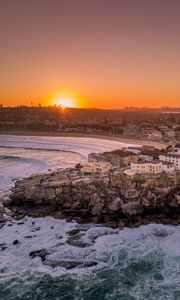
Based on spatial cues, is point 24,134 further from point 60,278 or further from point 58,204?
point 60,278

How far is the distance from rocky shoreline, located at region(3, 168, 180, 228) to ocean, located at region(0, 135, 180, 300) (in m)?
1.01

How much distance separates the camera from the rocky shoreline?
2536 cm

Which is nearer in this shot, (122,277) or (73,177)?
(122,277)

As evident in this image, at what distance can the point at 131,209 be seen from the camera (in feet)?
83.6

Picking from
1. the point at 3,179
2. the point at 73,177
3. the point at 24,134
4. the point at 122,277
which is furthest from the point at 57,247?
the point at 24,134

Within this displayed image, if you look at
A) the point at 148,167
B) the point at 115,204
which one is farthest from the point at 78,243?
the point at 148,167

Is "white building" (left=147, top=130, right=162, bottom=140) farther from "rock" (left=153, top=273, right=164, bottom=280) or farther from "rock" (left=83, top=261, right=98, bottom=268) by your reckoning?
"rock" (left=153, top=273, right=164, bottom=280)

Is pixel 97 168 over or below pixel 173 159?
below

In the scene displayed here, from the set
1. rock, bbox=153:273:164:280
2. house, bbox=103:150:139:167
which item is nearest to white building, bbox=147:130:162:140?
house, bbox=103:150:139:167

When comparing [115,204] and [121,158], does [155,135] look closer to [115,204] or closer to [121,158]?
[121,158]

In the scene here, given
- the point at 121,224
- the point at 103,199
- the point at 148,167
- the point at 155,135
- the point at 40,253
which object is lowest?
the point at 40,253

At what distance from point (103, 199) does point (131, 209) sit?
2.31 metres

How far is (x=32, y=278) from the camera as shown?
18.5 meters

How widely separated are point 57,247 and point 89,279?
3994 millimetres
